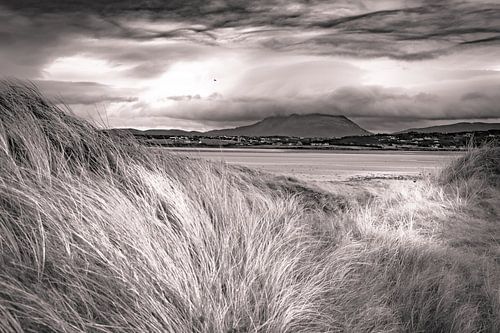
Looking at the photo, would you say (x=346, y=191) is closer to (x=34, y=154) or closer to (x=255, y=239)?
(x=255, y=239)

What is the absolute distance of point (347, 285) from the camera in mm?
3838

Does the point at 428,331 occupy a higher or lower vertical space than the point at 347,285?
lower

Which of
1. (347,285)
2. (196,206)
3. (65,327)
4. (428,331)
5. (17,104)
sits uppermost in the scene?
(17,104)

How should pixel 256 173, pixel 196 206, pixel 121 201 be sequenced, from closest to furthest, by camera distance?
pixel 121 201
pixel 196 206
pixel 256 173

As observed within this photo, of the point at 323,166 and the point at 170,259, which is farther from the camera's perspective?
the point at 323,166

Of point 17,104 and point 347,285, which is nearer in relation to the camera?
point 347,285

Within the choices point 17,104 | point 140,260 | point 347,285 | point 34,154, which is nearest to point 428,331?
point 347,285

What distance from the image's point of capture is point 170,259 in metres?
2.83

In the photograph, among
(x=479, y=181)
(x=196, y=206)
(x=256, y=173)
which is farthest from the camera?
(x=479, y=181)

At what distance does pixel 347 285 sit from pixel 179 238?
139cm

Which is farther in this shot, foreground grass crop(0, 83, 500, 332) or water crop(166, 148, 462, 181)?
water crop(166, 148, 462, 181)

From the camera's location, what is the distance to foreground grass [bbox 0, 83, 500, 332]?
247 cm

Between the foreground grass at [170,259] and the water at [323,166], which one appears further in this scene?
the water at [323,166]

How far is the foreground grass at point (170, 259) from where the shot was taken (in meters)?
2.47
